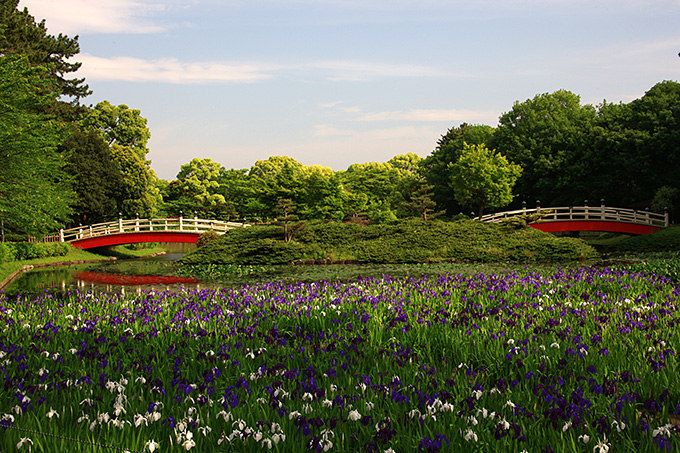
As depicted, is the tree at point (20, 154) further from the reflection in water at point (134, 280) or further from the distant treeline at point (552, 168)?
the distant treeline at point (552, 168)

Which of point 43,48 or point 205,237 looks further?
point 43,48

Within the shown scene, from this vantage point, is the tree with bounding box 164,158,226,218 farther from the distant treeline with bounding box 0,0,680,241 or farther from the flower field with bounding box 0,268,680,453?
the flower field with bounding box 0,268,680,453

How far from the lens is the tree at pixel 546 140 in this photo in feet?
154

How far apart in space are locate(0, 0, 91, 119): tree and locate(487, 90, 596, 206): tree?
130 feet

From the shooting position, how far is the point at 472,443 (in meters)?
3.24

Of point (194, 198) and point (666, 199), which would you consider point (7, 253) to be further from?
point (666, 199)

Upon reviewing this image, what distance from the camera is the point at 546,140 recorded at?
4972cm

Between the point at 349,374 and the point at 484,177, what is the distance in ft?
136

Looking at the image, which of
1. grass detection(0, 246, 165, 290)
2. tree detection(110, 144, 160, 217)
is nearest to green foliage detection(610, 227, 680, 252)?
grass detection(0, 246, 165, 290)

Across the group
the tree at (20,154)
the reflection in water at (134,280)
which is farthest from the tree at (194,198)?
the reflection in water at (134,280)

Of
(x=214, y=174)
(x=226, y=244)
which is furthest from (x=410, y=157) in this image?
(x=226, y=244)

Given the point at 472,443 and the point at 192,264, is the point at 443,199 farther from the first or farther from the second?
the point at 472,443

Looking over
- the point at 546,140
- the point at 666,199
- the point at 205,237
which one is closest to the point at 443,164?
the point at 546,140

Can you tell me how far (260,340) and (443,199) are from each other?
50.8 meters
